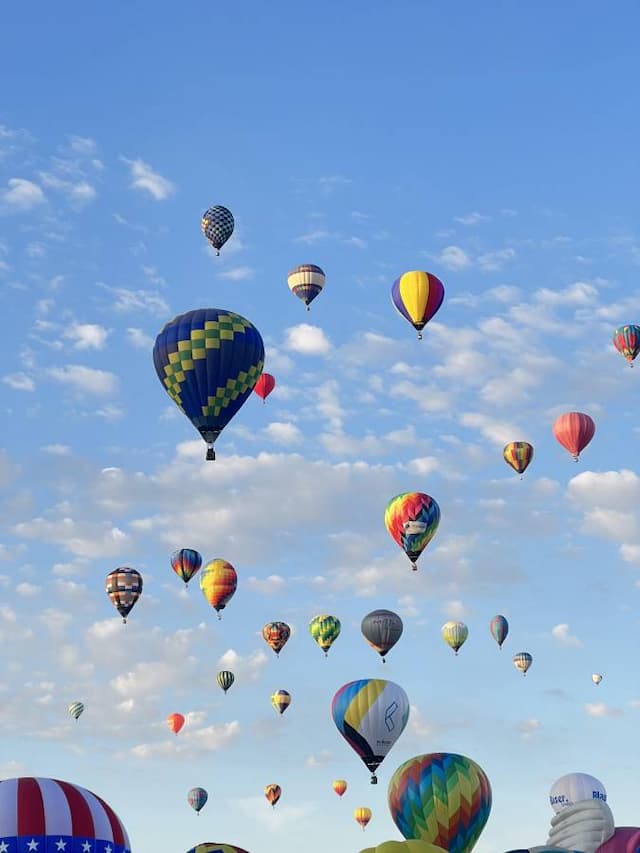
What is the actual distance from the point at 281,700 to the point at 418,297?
31.6 m

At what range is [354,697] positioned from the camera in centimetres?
5425

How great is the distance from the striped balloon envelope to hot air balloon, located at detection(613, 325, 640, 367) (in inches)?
1835

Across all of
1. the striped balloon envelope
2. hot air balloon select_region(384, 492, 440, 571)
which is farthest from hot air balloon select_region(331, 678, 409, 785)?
the striped balloon envelope

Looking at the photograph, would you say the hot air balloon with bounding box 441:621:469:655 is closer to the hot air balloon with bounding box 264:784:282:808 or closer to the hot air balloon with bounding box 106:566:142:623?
the hot air balloon with bounding box 264:784:282:808

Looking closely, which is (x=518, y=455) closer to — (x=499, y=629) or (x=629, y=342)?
(x=629, y=342)

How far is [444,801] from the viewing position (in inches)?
1698

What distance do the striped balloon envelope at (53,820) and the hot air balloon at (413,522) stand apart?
32278 mm

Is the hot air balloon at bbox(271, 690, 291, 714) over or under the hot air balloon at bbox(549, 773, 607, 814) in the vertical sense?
over

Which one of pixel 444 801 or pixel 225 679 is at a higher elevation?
pixel 225 679

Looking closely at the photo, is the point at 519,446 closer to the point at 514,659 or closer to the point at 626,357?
the point at 626,357

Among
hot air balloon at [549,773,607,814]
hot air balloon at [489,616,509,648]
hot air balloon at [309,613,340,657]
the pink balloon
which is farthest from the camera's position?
hot air balloon at [489,616,509,648]

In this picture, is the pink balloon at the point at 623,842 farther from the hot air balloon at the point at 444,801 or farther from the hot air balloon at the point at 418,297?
the hot air balloon at the point at 418,297

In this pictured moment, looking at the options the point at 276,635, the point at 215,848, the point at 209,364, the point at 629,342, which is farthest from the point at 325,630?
the point at 215,848

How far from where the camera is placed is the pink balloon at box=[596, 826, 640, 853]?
32125 mm
